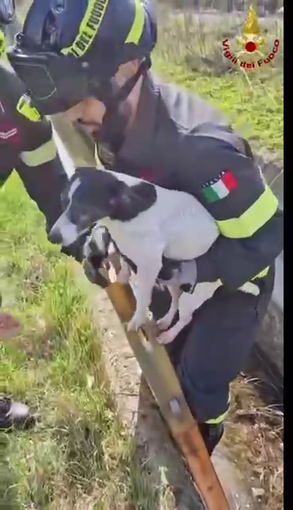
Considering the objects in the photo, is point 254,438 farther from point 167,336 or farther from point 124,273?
point 124,273

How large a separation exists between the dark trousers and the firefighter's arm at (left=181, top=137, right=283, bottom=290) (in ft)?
0.09

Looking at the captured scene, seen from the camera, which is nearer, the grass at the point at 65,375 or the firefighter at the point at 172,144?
the firefighter at the point at 172,144

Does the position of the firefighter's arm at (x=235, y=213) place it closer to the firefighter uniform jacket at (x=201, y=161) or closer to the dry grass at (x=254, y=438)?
the firefighter uniform jacket at (x=201, y=161)

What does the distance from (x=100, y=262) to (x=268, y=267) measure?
25 centimetres

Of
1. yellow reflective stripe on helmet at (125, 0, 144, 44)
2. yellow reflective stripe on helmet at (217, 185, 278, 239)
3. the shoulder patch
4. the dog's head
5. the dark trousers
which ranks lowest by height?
the dark trousers

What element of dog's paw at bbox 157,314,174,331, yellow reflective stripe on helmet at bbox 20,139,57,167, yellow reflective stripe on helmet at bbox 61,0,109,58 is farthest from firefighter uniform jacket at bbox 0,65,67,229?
dog's paw at bbox 157,314,174,331

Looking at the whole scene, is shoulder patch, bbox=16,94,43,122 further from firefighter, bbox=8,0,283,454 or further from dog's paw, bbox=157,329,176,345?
dog's paw, bbox=157,329,176,345

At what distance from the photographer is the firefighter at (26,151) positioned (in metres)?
1.19

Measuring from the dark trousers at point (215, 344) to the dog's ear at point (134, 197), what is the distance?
→ 0.41ft

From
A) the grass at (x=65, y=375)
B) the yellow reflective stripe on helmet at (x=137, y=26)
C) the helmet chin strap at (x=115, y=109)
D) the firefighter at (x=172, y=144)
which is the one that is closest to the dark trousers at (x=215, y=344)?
the firefighter at (x=172, y=144)

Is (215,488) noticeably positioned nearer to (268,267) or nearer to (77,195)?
(268,267)

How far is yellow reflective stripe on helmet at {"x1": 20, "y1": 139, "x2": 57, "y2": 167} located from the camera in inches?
47.5

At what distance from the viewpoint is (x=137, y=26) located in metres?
1.14

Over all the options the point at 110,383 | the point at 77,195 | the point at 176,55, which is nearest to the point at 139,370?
the point at 110,383
